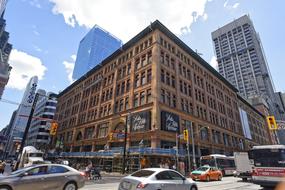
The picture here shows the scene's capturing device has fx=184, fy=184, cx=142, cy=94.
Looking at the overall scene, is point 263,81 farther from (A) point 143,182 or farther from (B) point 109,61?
(A) point 143,182

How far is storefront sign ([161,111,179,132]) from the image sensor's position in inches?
1233

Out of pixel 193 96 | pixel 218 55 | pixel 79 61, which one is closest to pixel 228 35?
pixel 218 55

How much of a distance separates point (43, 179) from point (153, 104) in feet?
78.9

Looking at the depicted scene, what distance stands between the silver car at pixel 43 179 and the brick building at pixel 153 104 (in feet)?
60.3

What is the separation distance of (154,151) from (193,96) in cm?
2020

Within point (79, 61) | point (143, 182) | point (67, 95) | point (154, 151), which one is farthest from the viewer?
point (79, 61)

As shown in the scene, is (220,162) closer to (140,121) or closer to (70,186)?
(140,121)

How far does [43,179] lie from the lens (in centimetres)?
891

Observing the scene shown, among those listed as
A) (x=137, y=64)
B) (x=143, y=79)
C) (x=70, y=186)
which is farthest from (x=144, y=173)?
(x=137, y=64)

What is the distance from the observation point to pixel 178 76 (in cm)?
4041

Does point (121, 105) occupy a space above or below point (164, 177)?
above

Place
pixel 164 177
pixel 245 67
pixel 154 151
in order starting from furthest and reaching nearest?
pixel 245 67 < pixel 154 151 < pixel 164 177

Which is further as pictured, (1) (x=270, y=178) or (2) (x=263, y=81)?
(2) (x=263, y=81)

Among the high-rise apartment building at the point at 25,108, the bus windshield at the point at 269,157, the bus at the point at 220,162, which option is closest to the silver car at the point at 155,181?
the bus windshield at the point at 269,157
